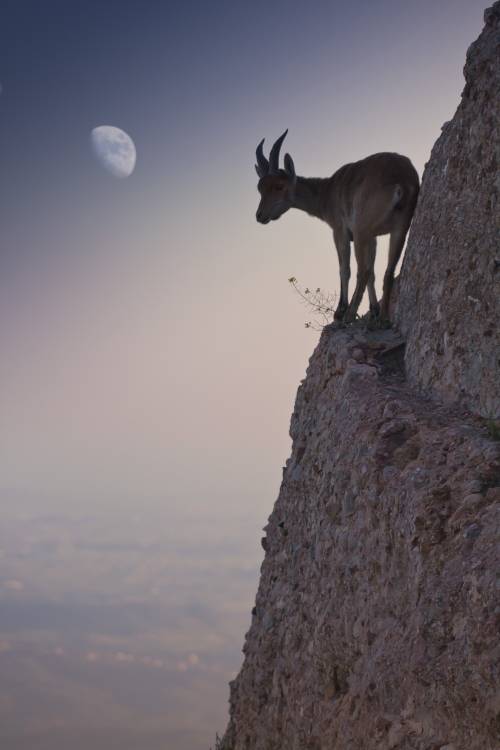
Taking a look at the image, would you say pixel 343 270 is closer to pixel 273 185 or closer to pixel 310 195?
pixel 310 195

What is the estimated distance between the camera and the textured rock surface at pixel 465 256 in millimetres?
8656

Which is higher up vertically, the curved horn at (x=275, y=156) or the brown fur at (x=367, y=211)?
the curved horn at (x=275, y=156)

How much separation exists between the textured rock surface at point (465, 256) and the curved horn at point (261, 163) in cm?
487

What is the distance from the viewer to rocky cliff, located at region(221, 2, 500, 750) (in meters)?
6.28

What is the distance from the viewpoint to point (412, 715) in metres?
6.36

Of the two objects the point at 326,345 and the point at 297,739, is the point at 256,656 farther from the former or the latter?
the point at 326,345

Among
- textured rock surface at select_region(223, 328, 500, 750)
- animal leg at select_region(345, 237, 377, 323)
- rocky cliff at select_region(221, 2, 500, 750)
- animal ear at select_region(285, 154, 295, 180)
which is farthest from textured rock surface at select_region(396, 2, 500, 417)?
animal ear at select_region(285, 154, 295, 180)

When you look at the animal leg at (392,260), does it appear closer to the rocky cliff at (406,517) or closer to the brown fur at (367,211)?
the brown fur at (367,211)

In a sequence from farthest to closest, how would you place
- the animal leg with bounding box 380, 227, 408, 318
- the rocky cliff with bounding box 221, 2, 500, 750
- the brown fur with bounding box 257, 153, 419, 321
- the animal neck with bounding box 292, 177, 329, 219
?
the animal neck with bounding box 292, 177, 329, 219 → the animal leg with bounding box 380, 227, 408, 318 → the brown fur with bounding box 257, 153, 419, 321 → the rocky cliff with bounding box 221, 2, 500, 750

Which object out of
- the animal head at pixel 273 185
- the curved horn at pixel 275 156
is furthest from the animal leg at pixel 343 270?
the curved horn at pixel 275 156

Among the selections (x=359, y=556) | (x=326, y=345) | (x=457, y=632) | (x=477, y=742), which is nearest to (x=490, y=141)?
(x=326, y=345)

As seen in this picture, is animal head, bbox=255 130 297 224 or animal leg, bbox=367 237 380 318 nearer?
animal leg, bbox=367 237 380 318

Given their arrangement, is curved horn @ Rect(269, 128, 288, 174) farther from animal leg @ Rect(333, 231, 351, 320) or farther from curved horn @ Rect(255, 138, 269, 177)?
animal leg @ Rect(333, 231, 351, 320)

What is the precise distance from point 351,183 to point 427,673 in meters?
8.70
